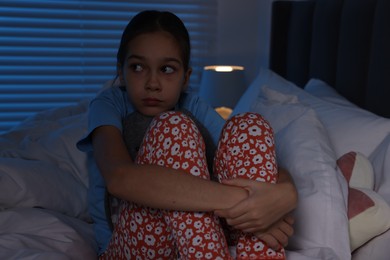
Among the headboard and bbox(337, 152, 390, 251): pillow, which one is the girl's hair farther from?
the headboard

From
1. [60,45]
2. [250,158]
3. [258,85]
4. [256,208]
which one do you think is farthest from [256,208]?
[60,45]

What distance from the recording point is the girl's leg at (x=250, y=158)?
103 cm

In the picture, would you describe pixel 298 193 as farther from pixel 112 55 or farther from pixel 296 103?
pixel 112 55

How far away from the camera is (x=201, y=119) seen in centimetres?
142

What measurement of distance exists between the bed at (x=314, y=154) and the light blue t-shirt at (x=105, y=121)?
0.20 ft

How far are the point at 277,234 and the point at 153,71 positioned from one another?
0.54 m

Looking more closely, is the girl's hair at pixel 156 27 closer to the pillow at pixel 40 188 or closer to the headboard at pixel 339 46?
the pillow at pixel 40 188

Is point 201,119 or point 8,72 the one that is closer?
point 201,119

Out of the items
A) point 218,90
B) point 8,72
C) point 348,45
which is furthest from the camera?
point 8,72

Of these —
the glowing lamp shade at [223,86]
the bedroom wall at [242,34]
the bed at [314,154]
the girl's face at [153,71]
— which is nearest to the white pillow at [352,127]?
the bed at [314,154]

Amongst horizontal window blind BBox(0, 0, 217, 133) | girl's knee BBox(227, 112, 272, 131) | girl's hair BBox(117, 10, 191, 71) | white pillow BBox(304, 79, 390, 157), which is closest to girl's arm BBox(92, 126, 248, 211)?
girl's knee BBox(227, 112, 272, 131)

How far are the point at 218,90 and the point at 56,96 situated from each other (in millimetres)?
1019

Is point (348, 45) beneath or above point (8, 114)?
above

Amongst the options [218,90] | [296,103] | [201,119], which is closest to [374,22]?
[296,103]
